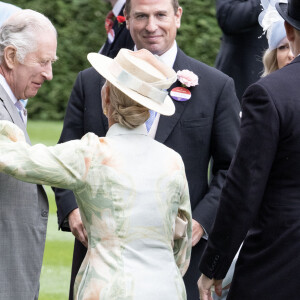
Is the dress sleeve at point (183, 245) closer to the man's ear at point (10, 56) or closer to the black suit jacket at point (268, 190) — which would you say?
the black suit jacket at point (268, 190)

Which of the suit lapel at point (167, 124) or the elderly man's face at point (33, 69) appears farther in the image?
the suit lapel at point (167, 124)

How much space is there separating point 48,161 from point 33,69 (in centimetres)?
102

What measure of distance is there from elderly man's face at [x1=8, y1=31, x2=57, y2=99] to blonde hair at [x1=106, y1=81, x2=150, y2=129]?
793 millimetres

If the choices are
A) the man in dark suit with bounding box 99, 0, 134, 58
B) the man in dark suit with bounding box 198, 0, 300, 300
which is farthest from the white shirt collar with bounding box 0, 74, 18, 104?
the man in dark suit with bounding box 99, 0, 134, 58

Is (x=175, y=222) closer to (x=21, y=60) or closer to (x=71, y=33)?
(x=21, y=60)

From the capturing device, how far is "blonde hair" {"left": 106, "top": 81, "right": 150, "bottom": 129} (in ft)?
13.3

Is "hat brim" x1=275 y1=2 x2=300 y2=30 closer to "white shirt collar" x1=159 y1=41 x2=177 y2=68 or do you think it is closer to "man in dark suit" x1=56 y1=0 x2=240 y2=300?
"man in dark suit" x1=56 y1=0 x2=240 y2=300

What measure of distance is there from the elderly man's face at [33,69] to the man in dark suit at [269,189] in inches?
48.5

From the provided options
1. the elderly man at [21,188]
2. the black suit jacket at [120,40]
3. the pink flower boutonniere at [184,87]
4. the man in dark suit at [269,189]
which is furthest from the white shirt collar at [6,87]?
the black suit jacket at [120,40]

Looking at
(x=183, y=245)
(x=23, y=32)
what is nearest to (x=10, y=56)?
(x=23, y=32)

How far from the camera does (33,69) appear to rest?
15.6 feet

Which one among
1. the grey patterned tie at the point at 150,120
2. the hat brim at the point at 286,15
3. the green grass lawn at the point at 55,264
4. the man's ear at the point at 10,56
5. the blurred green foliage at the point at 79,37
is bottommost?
the blurred green foliage at the point at 79,37

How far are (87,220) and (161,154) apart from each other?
1.44ft

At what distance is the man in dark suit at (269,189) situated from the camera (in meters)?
3.98
